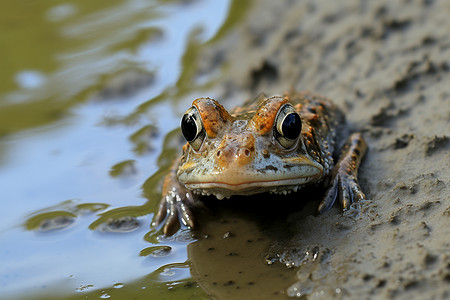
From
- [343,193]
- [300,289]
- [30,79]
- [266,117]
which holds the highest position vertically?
[30,79]

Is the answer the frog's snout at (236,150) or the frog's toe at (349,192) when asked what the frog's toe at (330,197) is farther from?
the frog's snout at (236,150)

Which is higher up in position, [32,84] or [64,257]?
[32,84]

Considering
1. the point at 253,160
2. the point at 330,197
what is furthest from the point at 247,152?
the point at 330,197

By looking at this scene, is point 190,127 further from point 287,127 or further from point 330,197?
point 330,197

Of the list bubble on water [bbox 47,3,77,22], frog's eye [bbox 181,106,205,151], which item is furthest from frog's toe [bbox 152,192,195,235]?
bubble on water [bbox 47,3,77,22]

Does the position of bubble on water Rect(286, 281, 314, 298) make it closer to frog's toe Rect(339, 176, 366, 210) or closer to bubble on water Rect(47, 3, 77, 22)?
frog's toe Rect(339, 176, 366, 210)

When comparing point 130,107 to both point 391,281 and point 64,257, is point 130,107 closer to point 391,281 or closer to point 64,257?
point 64,257

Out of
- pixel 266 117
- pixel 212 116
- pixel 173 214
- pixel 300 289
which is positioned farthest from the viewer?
pixel 173 214

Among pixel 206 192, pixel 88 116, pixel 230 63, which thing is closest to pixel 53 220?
pixel 206 192
